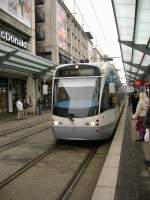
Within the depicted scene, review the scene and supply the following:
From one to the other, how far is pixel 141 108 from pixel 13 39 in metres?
22.3

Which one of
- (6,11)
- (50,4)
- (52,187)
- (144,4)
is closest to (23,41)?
(6,11)

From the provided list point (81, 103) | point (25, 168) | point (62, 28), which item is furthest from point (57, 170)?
point (62, 28)

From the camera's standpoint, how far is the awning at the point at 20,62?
24.2 meters

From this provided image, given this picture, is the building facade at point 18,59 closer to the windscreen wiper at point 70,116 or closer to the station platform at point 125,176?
the windscreen wiper at point 70,116

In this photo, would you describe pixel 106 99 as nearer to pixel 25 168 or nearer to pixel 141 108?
pixel 141 108

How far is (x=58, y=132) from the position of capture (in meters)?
13.3

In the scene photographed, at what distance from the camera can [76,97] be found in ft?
44.0

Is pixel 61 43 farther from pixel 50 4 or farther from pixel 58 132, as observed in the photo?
pixel 58 132

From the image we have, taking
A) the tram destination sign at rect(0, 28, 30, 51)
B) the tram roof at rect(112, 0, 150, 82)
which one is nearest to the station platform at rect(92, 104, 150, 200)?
the tram roof at rect(112, 0, 150, 82)

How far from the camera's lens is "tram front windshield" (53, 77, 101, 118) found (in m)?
13.1

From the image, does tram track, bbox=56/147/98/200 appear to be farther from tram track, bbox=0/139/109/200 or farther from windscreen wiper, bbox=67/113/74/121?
windscreen wiper, bbox=67/113/74/121

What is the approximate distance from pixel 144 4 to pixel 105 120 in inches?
448

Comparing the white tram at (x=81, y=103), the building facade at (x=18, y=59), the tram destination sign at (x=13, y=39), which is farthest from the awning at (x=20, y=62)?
the white tram at (x=81, y=103)

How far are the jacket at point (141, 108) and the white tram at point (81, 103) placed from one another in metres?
1.12
